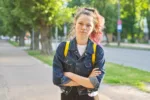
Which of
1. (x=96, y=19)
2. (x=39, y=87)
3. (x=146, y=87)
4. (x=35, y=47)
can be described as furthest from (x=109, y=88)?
(x=35, y=47)

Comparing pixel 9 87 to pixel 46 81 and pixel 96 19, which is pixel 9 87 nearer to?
pixel 46 81

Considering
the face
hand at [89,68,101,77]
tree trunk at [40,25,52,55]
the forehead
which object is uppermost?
the forehead

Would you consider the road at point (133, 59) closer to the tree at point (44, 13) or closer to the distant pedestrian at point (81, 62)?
the tree at point (44, 13)

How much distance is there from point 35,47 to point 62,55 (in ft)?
120

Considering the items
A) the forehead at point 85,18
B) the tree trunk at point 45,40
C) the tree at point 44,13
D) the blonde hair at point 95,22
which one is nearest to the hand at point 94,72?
the blonde hair at point 95,22

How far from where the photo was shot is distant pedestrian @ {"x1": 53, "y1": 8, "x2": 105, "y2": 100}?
336cm

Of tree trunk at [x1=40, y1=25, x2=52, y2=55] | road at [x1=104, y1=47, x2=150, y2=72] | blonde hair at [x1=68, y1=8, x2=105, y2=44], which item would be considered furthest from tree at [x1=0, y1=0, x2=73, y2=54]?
blonde hair at [x1=68, y1=8, x2=105, y2=44]

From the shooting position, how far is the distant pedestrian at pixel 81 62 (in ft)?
11.0

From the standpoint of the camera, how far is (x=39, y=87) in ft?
35.0

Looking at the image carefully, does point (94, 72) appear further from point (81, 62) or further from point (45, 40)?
point (45, 40)

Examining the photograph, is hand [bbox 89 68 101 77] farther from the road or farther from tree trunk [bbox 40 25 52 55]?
tree trunk [bbox 40 25 52 55]

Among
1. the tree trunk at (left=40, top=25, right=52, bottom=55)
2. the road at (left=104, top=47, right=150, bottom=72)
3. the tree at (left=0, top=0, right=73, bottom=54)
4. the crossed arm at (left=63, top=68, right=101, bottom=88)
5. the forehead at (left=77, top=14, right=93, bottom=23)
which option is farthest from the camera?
the tree trunk at (left=40, top=25, right=52, bottom=55)

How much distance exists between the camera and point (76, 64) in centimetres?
335

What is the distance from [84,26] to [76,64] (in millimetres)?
352
